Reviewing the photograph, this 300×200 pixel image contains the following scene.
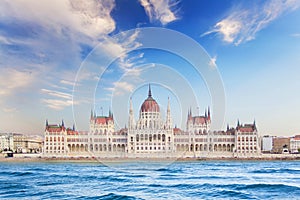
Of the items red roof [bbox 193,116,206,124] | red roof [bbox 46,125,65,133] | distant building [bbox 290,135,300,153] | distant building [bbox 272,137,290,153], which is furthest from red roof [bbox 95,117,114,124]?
distant building [bbox 290,135,300,153]

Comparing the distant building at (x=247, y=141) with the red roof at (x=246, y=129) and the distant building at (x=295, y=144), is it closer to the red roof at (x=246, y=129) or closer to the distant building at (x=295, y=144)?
the red roof at (x=246, y=129)

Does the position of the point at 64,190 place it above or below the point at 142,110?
below

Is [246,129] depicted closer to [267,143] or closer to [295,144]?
[295,144]

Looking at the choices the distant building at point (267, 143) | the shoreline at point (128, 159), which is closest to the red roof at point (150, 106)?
the shoreline at point (128, 159)

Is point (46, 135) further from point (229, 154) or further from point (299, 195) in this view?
point (299, 195)

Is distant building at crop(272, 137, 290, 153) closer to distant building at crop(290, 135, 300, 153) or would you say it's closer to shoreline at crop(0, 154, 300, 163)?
distant building at crop(290, 135, 300, 153)

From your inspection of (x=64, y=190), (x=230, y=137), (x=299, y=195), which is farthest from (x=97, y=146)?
(x=299, y=195)

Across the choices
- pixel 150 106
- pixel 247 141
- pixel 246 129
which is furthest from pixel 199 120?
pixel 150 106

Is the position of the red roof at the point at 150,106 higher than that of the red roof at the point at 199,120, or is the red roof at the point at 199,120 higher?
the red roof at the point at 150,106
